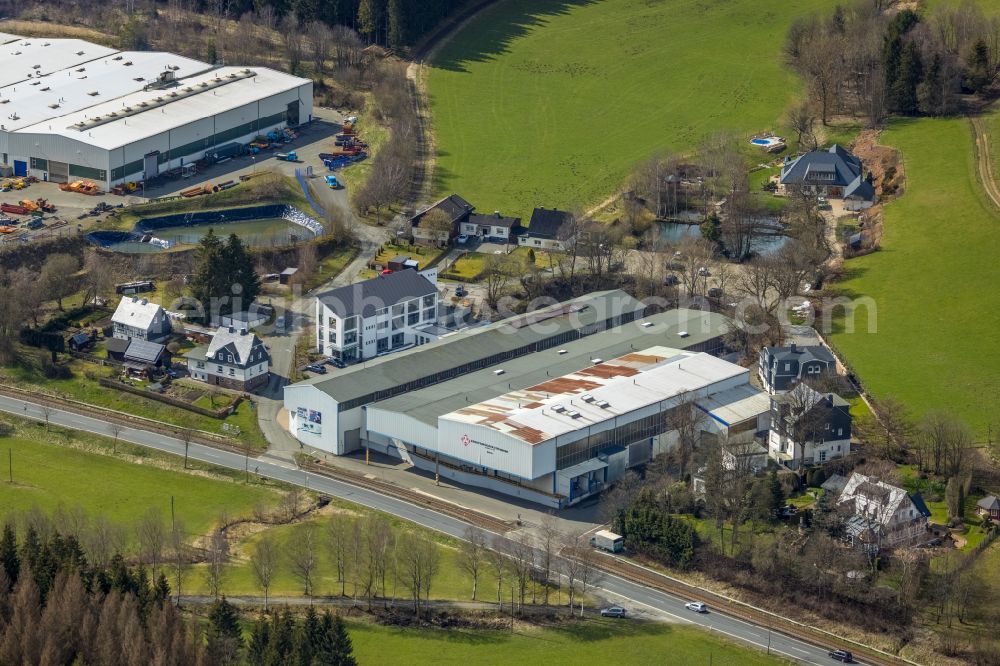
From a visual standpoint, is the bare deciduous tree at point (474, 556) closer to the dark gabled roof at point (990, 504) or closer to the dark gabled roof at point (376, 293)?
the dark gabled roof at point (376, 293)

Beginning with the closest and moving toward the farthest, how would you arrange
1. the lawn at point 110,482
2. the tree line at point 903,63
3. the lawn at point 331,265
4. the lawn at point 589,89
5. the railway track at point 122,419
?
1. the lawn at point 110,482
2. the railway track at point 122,419
3. the lawn at point 331,265
4. the lawn at point 589,89
5. the tree line at point 903,63

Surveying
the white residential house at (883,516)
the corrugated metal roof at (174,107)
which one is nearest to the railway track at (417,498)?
the white residential house at (883,516)

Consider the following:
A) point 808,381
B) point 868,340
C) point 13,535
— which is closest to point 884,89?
point 868,340

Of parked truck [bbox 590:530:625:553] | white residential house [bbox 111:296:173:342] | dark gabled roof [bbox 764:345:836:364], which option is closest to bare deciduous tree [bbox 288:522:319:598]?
parked truck [bbox 590:530:625:553]

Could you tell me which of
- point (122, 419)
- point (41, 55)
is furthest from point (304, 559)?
point (41, 55)

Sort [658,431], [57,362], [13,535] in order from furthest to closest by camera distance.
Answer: [57,362] < [658,431] < [13,535]

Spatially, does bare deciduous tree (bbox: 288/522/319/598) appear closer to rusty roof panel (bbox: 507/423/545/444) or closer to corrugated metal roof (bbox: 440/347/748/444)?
corrugated metal roof (bbox: 440/347/748/444)

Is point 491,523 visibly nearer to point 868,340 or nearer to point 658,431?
point 658,431

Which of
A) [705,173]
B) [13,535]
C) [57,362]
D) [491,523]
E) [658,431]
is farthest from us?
[705,173]
